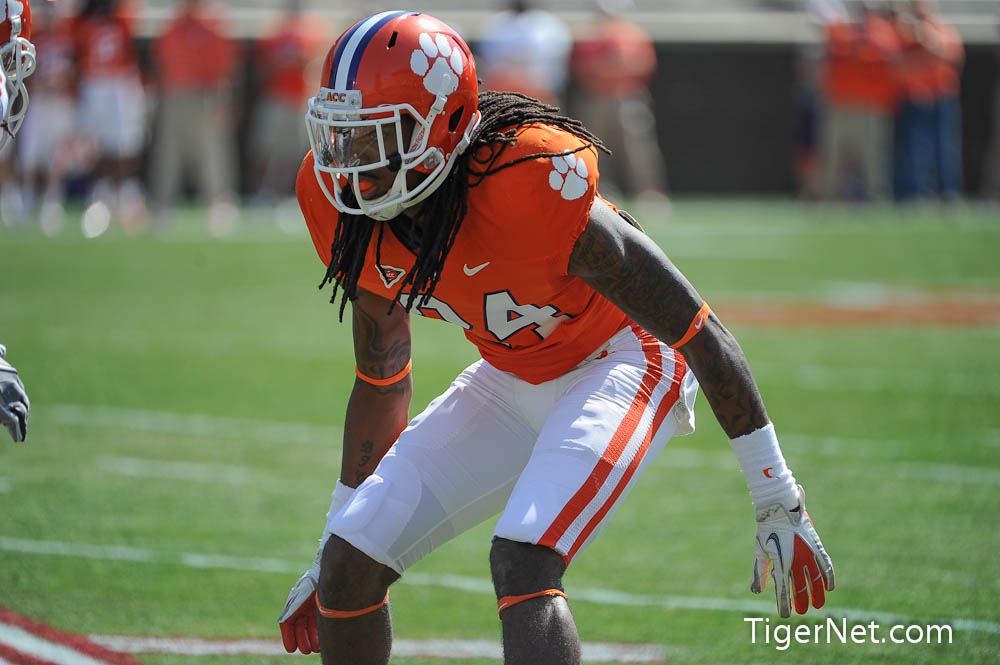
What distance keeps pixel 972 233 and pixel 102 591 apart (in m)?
12.0

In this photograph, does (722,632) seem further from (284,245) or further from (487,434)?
(284,245)

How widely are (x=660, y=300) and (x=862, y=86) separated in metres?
14.0

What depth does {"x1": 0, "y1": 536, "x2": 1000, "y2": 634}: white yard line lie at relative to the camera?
14.3 feet

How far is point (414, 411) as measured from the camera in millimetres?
7270

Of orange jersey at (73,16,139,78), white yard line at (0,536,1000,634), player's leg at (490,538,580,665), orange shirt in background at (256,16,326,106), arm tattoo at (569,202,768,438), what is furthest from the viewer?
orange shirt in background at (256,16,326,106)

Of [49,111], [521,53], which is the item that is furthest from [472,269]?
[49,111]

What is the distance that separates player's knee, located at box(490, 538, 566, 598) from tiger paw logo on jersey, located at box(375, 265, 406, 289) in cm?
73

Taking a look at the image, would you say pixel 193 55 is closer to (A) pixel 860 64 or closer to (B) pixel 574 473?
(A) pixel 860 64

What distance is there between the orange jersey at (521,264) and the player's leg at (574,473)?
0.11 metres

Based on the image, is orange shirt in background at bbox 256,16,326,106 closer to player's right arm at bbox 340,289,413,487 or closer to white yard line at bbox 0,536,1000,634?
white yard line at bbox 0,536,1000,634

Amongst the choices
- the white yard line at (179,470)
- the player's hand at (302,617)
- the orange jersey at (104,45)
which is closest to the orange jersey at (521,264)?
the player's hand at (302,617)

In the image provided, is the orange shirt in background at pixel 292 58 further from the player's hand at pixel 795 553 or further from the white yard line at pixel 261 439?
the player's hand at pixel 795 553

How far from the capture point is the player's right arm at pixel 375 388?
140 inches

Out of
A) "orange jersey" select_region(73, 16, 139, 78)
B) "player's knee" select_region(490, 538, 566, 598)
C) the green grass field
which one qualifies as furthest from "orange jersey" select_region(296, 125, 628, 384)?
"orange jersey" select_region(73, 16, 139, 78)
